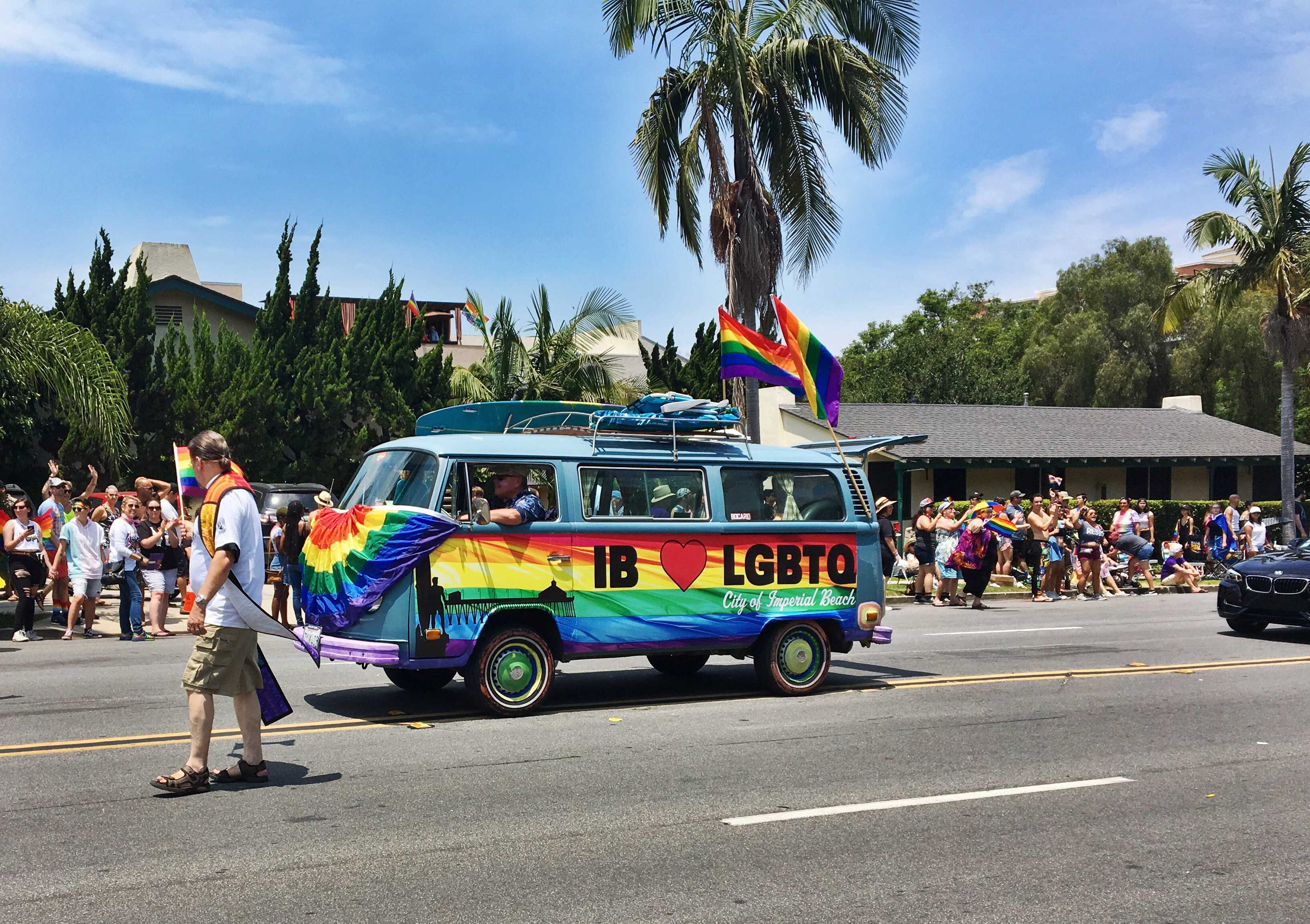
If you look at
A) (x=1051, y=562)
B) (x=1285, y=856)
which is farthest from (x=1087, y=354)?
(x=1285, y=856)

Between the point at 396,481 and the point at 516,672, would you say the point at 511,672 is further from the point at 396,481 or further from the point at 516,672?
the point at 396,481

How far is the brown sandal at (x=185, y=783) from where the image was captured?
6855mm

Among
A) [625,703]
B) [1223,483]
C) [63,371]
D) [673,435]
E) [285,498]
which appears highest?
[63,371]

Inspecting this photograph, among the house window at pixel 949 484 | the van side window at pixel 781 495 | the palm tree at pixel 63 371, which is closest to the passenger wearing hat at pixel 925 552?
the van side window at pixel 781 495

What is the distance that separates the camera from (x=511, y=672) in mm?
9453

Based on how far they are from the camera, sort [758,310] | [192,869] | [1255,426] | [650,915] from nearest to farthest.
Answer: [650,915]
[192,869]
[758,310]
[1255,426]

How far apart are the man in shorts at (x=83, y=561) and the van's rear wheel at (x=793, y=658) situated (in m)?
8.81

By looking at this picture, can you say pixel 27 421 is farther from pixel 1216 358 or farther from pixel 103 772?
pixel 1216 358

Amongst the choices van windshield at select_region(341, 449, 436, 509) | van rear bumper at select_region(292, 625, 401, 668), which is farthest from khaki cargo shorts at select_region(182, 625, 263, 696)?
van windshield at select_region(341, 449, 436, 509)

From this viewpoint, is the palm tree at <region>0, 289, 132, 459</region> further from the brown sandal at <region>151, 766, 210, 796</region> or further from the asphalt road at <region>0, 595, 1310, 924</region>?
the brown sandal at <region>151, 766, 210, 796</region>

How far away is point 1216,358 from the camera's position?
175 feet

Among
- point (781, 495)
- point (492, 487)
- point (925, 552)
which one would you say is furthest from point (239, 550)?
point (925, 552)

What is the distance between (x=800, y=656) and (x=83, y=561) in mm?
9211

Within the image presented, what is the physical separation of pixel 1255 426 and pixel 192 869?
54.5 metres
